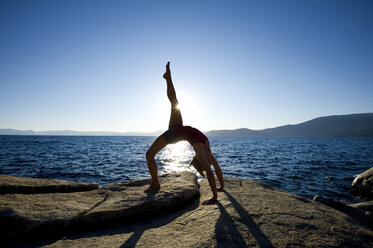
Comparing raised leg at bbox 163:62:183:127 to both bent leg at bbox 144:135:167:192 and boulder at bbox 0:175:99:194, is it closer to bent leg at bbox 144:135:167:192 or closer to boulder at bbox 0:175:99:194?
bent leg at bbox 144:135:167:192

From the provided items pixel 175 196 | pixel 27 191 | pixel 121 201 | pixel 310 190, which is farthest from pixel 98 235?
pixel 310 190

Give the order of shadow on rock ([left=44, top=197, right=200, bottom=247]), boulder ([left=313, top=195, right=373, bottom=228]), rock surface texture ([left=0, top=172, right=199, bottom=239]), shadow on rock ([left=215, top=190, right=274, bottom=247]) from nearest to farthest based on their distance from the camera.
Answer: shadow on rock ([left=215, top=190, right=274, bottom=247]) → shadow on rock ([left=44, top=197, right=200, bottom=247]) → rock surface texture ([left=0, top=172, right=199, bottom=239]) → boulder ([left=313, top=195, right=373, bottom=228])

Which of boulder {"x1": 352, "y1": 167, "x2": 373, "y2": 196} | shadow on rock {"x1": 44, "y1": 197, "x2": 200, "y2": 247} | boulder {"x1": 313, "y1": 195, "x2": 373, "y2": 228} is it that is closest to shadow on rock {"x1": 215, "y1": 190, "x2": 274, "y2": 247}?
shadow on rock {"x1": 44, "y1": 197, "x2": 200, "y2": 247}

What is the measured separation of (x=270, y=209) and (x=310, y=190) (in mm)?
9497

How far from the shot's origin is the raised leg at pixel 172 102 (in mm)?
4480

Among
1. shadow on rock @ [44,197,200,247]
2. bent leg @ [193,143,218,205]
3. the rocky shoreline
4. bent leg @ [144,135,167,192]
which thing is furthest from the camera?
bent leg @ [144,135,167,192]

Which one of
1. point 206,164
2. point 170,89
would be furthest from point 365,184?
point 170,89

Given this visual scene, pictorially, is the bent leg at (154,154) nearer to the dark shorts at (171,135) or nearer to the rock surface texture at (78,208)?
the dark shorts at (171,135)

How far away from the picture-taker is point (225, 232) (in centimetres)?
268

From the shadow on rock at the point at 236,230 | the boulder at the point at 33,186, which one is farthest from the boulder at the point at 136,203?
the shadow on rock at the point at 236,230

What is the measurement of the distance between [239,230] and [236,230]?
1.9 inches

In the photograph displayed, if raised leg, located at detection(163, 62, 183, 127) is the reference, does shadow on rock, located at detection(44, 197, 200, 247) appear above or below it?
below

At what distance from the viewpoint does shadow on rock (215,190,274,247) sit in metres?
2.47

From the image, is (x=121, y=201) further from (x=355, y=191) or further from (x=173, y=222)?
(x=355, y=191)
